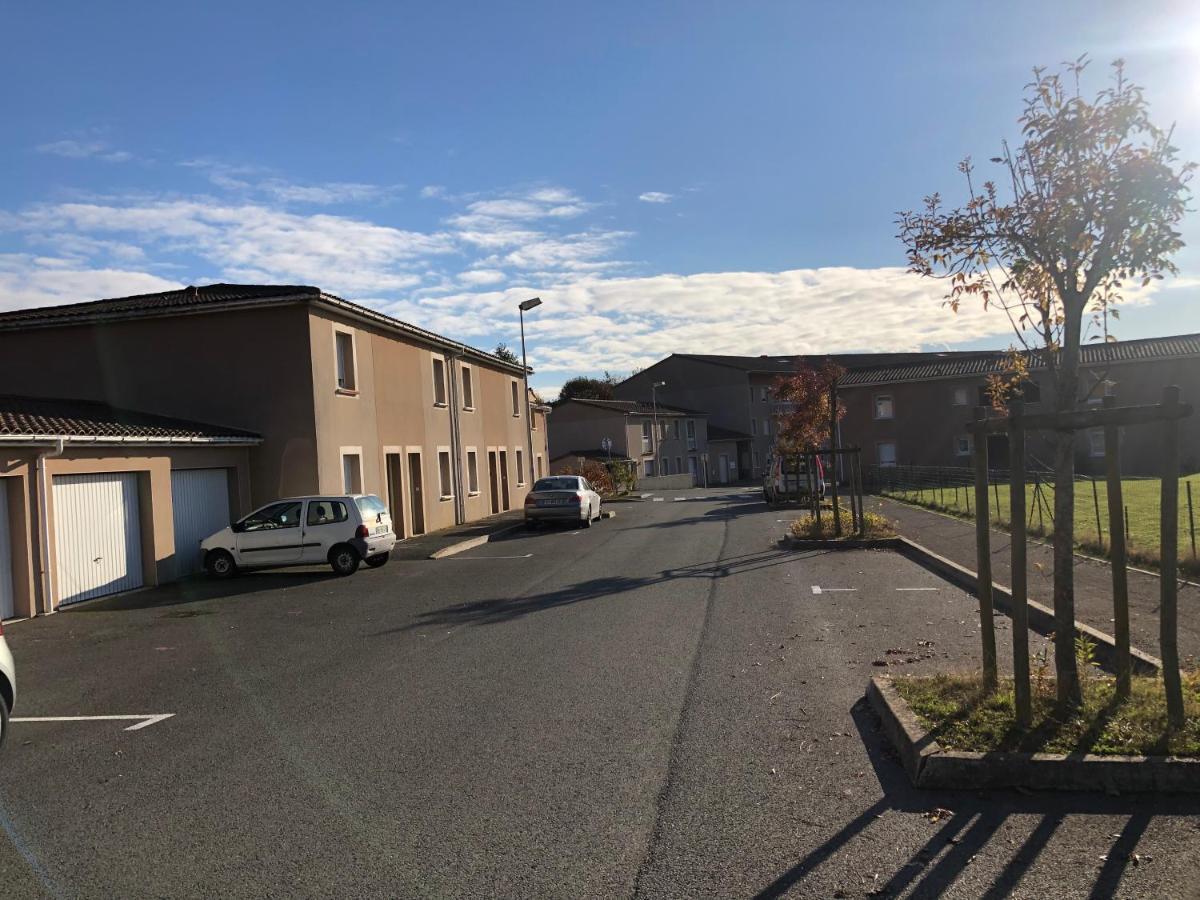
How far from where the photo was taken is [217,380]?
20750mm

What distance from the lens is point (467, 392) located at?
32875 millimetres

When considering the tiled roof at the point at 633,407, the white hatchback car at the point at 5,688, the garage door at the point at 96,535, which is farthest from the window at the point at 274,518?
the tiled roof at the point at 633,407

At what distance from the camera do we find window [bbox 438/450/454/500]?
29361 mm

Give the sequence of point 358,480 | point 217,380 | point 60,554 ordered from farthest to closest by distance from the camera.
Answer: point 358,480 → point 217,380 → point 60,554

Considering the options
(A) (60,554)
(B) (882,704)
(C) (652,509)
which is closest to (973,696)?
(B) (882,704)

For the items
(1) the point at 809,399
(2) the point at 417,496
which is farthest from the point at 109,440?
(1) the point at 809,399

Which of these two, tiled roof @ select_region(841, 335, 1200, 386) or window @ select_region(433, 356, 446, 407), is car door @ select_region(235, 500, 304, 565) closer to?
window @ select_region(433, 356, 446, 407)

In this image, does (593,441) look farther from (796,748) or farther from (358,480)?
(796,748)

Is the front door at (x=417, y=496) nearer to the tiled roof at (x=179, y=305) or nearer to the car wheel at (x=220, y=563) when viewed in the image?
the tiled roof at (x=179, y=305)

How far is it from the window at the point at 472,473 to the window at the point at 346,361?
981cm

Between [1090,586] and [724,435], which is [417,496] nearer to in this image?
[1090,586]

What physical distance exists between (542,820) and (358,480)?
19091mm

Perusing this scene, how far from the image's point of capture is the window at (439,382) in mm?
29359

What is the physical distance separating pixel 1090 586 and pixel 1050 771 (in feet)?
25.5
